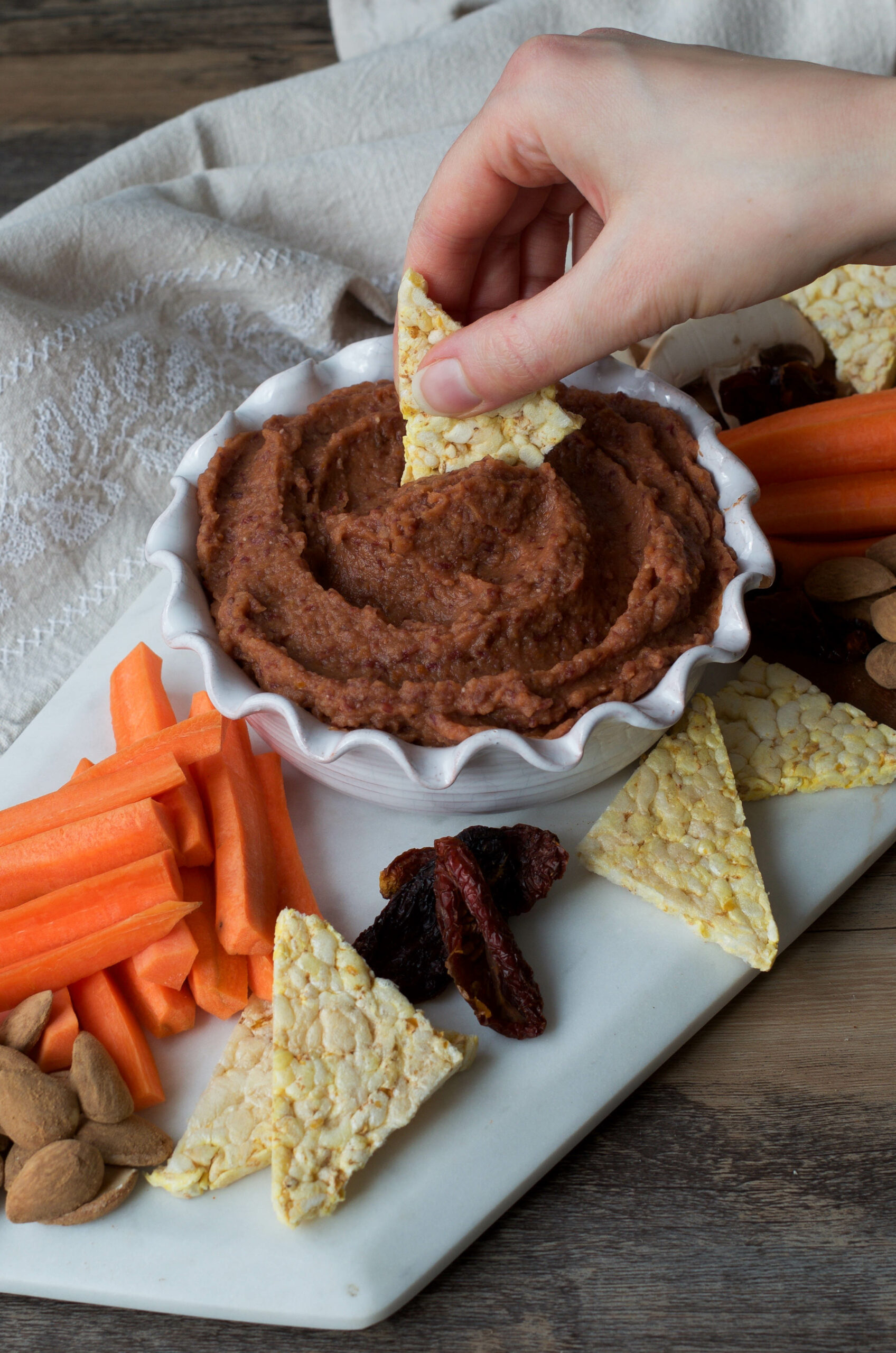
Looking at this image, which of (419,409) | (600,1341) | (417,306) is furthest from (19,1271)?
(417,306)

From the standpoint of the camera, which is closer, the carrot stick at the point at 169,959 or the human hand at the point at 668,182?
the human hand at the point at 668,182

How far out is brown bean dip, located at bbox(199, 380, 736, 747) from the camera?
2504 millimetres

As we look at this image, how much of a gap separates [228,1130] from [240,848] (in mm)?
608

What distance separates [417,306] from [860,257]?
98 centimetres

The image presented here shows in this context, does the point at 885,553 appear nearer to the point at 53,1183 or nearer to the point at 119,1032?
the point at 119,1032

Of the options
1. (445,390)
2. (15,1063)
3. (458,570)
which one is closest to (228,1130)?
(15,1063)

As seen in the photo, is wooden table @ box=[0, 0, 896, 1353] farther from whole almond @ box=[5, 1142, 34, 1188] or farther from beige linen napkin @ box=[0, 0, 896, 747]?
beige linen napkin @ box=[0, 0, 896, 747]

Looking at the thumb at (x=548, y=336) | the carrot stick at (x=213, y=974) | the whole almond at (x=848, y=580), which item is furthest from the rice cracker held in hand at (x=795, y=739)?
the carrot stick at (x=213, y=974)

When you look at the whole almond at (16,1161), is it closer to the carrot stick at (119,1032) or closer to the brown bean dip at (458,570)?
the carrot stick at (119,1032)

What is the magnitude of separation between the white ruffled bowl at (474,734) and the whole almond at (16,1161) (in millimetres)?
944

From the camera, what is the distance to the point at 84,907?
2.53 m

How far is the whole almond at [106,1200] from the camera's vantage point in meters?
2.23

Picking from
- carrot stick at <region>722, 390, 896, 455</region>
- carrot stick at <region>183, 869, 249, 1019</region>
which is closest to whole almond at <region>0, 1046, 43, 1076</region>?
carrot stick at <region>183, 869, 249, 1019</region>

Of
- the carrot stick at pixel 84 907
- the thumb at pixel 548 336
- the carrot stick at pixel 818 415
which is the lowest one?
the carrot stick at pixel 84 907
